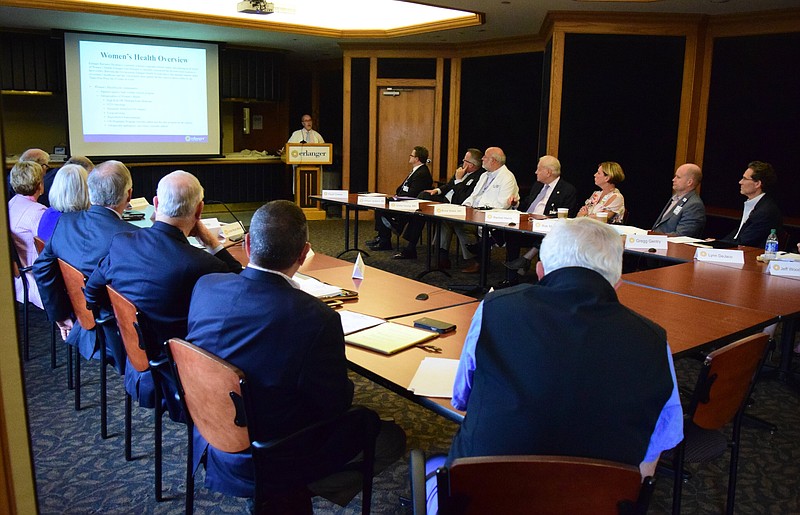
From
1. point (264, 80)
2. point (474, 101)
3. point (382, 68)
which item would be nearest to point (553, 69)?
point (474, 101)

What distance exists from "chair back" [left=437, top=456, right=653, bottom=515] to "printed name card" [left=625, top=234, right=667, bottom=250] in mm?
3427

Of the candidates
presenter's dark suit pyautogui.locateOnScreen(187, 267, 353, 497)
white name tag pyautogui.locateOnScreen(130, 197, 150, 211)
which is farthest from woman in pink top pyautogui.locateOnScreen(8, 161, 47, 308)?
presenter's dark suit pyautogui.locateOnScreen(187, 267, 353, 497)

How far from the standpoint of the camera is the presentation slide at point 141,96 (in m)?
9.50

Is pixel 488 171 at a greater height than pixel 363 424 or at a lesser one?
greater

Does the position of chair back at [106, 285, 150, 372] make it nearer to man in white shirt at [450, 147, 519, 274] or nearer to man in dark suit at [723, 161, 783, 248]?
man in dark suit at [723, 161, 783, 248]

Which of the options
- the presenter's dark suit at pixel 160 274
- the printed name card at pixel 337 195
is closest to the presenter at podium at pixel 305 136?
the printed name card at pixel 337 195

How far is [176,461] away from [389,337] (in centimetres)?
119

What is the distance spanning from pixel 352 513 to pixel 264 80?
9941mm

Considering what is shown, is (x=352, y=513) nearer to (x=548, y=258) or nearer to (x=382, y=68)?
(x=548, y=258)

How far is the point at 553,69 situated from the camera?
759 cm

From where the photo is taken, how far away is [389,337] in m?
2.41

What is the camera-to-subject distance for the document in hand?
2307 mm

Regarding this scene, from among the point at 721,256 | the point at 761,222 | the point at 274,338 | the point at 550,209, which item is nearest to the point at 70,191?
the point at 274,338

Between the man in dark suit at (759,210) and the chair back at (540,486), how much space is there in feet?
13.7
